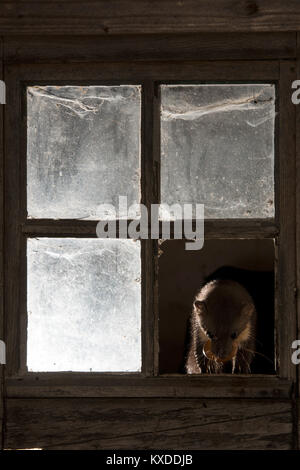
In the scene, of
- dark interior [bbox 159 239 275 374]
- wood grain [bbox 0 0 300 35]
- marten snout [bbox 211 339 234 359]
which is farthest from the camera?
dark interior [bbox 159 239 275 374]

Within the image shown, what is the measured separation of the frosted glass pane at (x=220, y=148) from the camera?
2410 millimetres

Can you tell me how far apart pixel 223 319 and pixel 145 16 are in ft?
4.54

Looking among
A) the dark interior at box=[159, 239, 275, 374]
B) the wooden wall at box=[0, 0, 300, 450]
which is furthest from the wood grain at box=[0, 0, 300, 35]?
the dark interior at box=[159, 239, 275, 374]

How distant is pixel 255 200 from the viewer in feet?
7.91

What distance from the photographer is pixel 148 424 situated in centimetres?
238

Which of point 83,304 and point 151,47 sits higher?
point 151,47

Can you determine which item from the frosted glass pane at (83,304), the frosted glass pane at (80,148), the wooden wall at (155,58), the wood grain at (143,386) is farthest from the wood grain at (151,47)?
the wood grain at (143,386)

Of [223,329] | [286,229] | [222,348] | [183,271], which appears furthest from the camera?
[183,271]

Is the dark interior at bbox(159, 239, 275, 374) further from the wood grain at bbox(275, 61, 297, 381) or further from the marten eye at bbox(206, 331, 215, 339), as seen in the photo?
the wood grain at bbox(275, 61, 297, 381)

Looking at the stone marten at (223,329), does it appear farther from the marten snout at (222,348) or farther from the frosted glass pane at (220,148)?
the frosted glass pane at (220,148)

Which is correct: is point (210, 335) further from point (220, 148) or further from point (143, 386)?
point (220, 148)

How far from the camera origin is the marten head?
306 cm

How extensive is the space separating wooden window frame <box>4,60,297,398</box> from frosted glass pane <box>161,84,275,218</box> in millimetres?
35

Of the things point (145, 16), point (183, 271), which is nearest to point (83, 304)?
point (145, 16)
